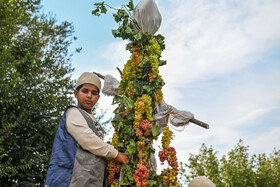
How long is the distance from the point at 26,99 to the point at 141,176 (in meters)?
6.77

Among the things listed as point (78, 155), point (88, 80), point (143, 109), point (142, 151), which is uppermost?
point (88, 80)

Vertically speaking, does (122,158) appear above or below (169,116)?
below

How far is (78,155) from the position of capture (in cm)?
264

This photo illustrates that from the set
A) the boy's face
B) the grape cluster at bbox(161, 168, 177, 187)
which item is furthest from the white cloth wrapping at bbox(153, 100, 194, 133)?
the boy's face

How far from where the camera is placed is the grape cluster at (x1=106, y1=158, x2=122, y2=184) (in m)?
2.80

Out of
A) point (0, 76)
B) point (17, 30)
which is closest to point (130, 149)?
point (0, 76)

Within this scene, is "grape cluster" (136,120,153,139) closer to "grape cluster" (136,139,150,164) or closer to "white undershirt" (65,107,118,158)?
"grape cluster" (136,139,150,164)

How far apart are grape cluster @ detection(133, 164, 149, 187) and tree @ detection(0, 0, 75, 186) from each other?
18.0 ft

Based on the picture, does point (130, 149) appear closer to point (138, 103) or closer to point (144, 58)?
point (138, 103)

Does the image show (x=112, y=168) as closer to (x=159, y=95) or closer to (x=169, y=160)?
(x=169, y=160)

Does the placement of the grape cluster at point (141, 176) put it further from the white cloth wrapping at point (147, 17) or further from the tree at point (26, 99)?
the tree at point (26, 99)

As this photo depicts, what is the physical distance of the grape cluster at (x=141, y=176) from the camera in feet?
8.38

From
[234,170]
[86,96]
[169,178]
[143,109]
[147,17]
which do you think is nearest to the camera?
[169,178]

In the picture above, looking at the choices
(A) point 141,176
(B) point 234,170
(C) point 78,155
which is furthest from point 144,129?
(B) point 234,170
